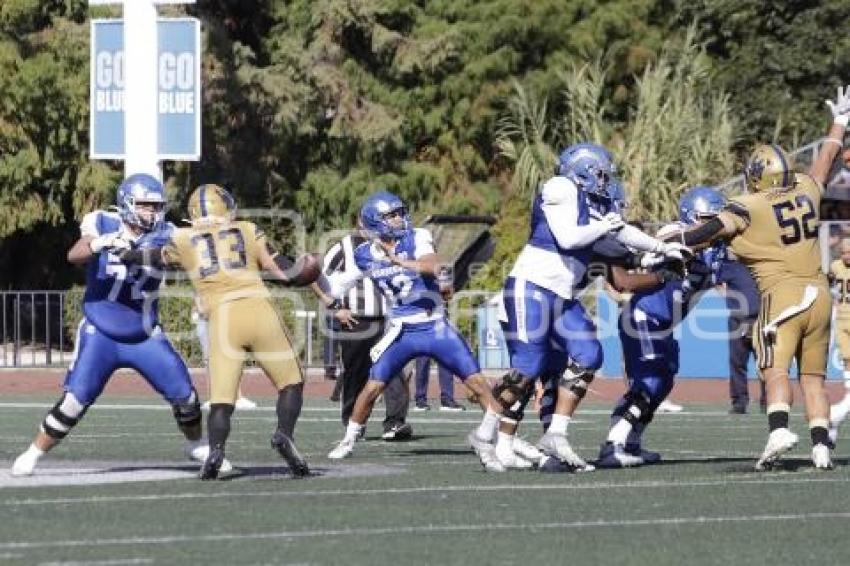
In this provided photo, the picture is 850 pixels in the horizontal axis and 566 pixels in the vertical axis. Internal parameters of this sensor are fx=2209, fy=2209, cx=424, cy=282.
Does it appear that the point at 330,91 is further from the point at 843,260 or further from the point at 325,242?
the point at 843,260

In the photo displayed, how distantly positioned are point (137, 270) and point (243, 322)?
0.86 m

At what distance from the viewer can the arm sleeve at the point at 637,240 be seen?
12.9 meters

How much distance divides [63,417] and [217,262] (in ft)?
4.25

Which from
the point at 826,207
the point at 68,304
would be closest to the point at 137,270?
the point at 68,304

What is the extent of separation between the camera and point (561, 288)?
43.5 ft

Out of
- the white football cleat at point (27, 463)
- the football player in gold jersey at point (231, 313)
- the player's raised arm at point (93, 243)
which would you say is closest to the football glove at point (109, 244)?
the player's raised arm at point (93, 243)

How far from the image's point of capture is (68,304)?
31266mm

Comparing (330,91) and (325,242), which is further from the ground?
(330,91)

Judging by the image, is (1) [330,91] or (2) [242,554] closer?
(2) [242,554]

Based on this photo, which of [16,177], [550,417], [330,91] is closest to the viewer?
[550,417]

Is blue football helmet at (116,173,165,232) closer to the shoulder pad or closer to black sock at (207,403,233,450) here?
black sock at (207,403,233,450)

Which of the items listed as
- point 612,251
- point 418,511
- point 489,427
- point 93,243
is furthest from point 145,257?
point 612,251

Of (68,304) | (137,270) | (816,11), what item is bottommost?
(68,304)

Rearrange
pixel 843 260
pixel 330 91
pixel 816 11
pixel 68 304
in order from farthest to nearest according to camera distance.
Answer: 1. pixel 816 11
2. pixel 330 91
3. pixel 68 304
4. pixel 843 260
